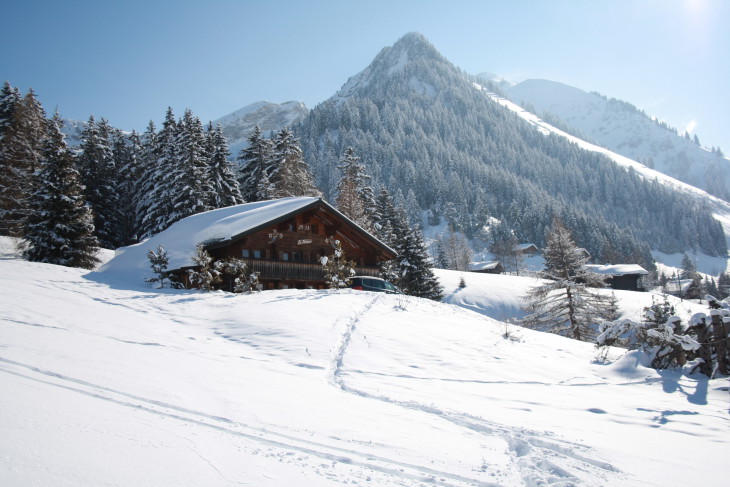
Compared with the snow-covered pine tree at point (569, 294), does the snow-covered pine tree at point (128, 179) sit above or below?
above

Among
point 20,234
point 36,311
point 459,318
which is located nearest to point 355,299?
point 459,318

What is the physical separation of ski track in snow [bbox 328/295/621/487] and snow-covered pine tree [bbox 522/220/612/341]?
81.5ft

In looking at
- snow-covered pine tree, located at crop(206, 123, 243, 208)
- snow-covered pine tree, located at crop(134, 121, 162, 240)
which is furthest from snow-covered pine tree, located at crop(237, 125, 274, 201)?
snow-covered pine tree, located at crop(134, 121, 162, 240)

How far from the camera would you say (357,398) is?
6.52 meters

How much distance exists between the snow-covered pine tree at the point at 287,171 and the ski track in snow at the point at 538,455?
126ft

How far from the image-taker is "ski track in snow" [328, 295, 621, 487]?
4043 millimetres

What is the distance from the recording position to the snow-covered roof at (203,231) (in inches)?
893

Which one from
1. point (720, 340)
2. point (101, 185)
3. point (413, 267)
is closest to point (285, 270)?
point (413, 267)

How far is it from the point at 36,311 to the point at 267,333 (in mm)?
5366

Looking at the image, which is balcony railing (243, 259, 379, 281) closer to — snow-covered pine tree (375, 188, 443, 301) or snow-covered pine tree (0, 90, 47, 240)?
snow-covered pine tree (375, 188, 443, 301)

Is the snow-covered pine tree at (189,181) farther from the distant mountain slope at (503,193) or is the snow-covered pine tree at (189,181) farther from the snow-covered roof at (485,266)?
the distant mountain slope at (503,193)

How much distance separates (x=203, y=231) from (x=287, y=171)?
65.1ft

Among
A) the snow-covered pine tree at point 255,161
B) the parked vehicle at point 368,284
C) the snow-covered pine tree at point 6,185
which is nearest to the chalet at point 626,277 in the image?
the snow-covered pine tree at point 255,161

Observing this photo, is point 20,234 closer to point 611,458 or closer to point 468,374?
point 468,374
